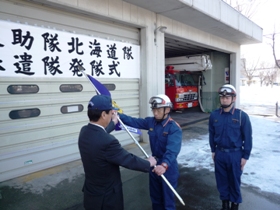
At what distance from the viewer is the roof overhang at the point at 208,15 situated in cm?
602

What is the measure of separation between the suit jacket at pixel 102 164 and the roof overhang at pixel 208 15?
15.4ft

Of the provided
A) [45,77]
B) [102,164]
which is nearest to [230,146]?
[102,164]

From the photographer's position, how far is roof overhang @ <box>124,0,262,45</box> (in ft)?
19.7

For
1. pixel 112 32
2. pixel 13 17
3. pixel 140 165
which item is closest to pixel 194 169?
pixel 140 165

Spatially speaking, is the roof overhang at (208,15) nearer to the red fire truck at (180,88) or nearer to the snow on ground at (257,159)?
the red fire truck at (180,88)

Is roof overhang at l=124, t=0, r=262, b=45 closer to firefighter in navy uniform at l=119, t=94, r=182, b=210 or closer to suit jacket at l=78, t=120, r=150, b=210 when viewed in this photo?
firefighter in navy uniform at l=119, t=94, r=182, b=210

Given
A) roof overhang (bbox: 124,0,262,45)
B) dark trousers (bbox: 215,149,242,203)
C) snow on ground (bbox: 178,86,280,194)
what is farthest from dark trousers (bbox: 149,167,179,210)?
roof overhang (bbox: 124,0,262,45)

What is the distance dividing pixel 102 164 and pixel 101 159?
5cm

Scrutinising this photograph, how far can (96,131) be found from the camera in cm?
197

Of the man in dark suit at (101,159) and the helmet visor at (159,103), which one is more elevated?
the helmet visor at (159,103)

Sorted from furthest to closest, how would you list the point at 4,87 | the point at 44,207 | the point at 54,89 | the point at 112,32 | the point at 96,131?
1. the point at 112,32
2. the point at 54,89
3. the point at 4,87
4. the point at 44,207
5. the point at 96,131

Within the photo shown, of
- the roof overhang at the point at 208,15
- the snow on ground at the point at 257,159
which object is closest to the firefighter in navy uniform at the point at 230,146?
the snow on ground at the point at 257,159

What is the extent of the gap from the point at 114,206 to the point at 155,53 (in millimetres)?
5297

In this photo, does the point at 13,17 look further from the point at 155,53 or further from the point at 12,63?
the point at 155,53
